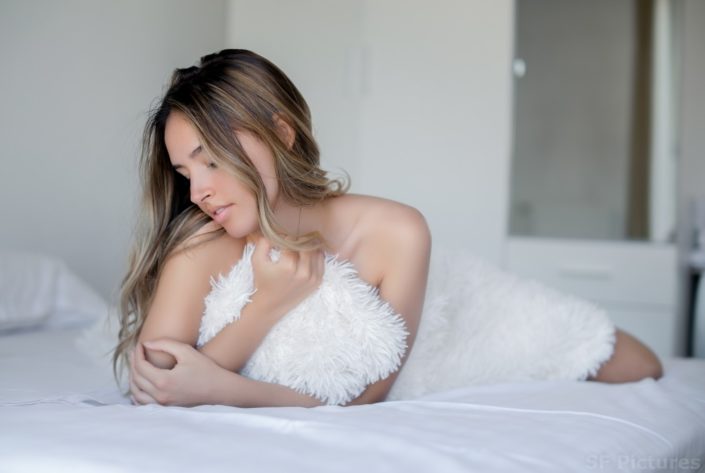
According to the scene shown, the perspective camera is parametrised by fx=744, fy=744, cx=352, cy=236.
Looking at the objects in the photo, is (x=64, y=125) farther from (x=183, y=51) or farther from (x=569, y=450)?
(x=569, y=450)

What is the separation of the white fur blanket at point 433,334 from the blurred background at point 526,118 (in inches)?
58.4

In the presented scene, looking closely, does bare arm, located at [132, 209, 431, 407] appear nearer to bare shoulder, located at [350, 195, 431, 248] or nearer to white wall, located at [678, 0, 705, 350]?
bare shoulder, located at [350, 195, 431, 248]

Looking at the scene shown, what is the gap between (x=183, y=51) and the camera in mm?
2916

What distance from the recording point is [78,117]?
2.38 meters

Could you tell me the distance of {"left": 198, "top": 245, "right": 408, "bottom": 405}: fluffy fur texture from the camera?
47.5 inches

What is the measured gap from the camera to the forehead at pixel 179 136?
3.83 feet

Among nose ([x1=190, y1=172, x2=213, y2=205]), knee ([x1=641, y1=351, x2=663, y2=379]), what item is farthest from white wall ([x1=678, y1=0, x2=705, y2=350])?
nose ([x1=190, y1=172, x2=213, y2=205])

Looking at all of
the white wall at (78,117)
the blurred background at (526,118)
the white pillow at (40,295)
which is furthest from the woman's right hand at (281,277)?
the blurred background at (526,118)

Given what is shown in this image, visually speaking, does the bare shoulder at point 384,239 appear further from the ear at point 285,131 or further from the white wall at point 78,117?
the white wall at point 78,117

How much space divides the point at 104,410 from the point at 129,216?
1766mm

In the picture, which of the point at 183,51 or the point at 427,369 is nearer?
the point at 427,369

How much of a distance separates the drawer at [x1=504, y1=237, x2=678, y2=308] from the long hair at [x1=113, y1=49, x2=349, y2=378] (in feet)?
6.23

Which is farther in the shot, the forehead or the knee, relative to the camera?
the knee

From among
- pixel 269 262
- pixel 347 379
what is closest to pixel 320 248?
pixel 269 262
